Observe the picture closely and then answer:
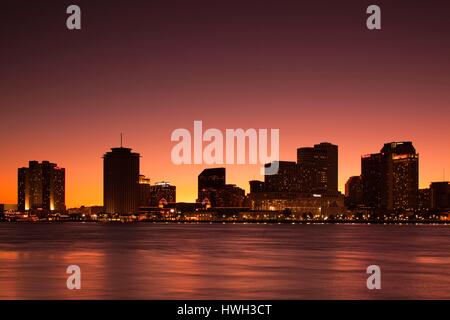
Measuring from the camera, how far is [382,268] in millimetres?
57875

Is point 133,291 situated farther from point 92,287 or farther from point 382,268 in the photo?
point 382,268

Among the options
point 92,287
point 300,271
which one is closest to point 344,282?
point 300,271

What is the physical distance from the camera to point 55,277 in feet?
156

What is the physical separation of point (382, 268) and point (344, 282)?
1399cm

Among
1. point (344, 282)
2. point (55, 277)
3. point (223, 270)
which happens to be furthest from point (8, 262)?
point (344, 282)
